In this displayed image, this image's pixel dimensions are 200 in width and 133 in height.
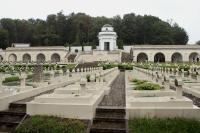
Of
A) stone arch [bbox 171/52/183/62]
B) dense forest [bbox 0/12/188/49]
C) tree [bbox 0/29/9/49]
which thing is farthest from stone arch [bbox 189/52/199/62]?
tree [bbox 0/29/9/49]

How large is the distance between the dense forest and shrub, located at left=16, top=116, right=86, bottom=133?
6975cm

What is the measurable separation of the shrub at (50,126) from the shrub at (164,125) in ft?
4.81

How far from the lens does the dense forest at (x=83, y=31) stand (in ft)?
267

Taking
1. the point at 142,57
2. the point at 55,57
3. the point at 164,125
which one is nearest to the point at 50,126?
the point at 164,125

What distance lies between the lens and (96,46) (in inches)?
3157

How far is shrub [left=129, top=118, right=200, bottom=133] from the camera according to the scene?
8.91 metres

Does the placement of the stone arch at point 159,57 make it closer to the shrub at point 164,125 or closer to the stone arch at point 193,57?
the stone arch at point 193,57

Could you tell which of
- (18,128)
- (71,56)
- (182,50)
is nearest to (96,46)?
(71,56)

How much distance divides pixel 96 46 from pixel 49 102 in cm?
6997

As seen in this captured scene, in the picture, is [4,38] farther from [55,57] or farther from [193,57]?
[193,57]

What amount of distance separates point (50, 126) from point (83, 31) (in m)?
78.2

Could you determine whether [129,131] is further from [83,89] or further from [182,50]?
[182,50]

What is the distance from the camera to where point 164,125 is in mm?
9062

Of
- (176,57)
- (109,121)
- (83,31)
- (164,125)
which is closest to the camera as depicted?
(164,125)
